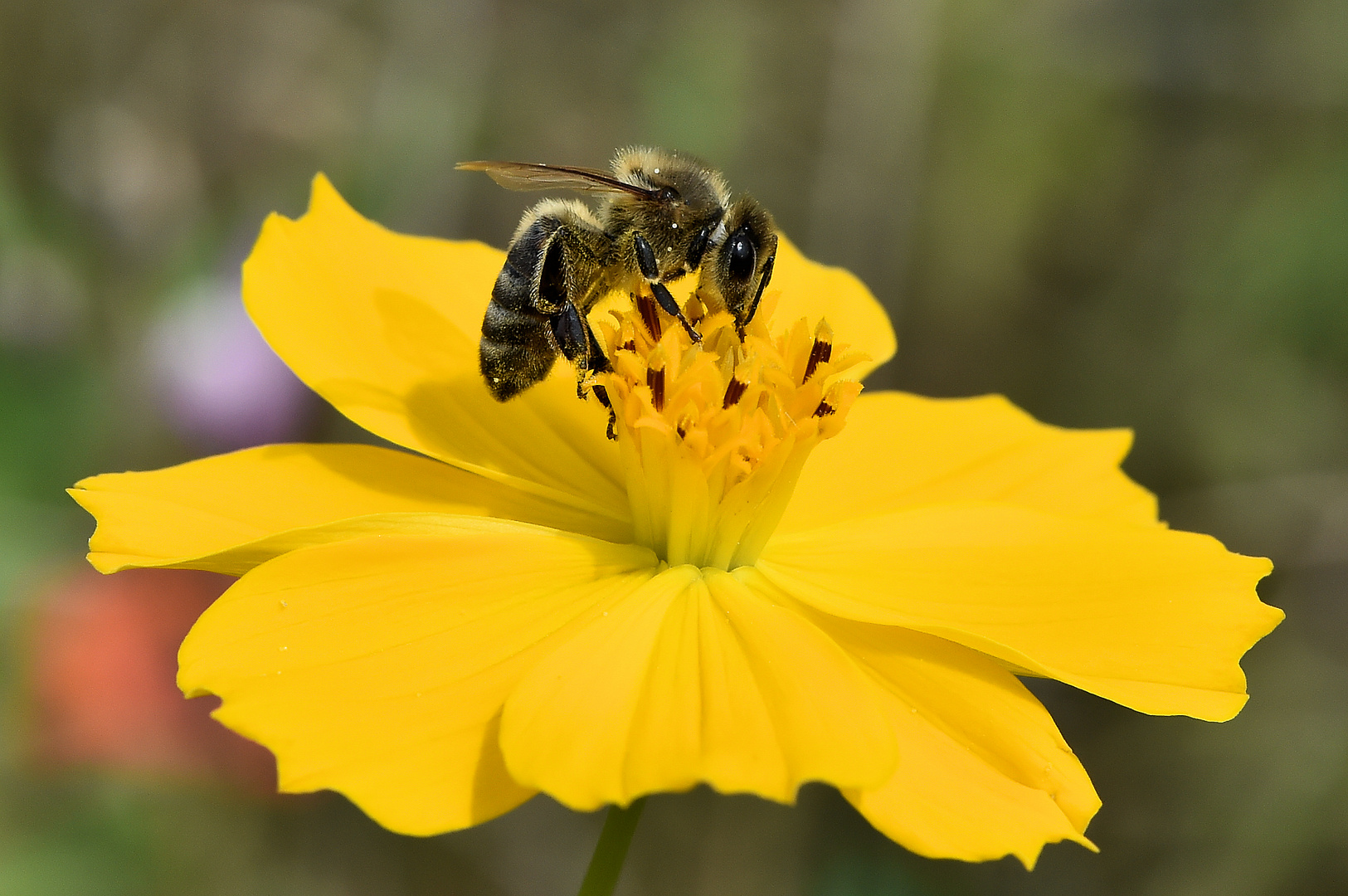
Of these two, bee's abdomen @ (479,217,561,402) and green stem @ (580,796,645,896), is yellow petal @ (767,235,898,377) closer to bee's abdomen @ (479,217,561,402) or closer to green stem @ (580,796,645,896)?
bee's abdomen @ (479,217,561,402)

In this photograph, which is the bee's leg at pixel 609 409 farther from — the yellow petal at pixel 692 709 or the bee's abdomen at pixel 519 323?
the yellow petal at pixel 692 709

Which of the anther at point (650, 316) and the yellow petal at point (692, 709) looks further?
the anther at point (650, 316)

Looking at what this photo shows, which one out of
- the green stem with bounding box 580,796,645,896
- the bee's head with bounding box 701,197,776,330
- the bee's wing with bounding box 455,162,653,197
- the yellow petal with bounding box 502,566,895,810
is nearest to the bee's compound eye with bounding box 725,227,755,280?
the bee's head with bounding box 701,197,776,330

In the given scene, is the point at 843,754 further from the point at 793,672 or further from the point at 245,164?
the point at 245,164

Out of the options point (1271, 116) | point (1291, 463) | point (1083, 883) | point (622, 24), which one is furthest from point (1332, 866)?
point (622, 24)

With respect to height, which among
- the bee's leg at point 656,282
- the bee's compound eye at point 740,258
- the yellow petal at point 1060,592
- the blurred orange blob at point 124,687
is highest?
the bee's compound eye at point 740,258

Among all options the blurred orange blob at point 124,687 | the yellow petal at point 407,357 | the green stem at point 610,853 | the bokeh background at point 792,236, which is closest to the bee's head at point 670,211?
the yellow petal at point 407,357
